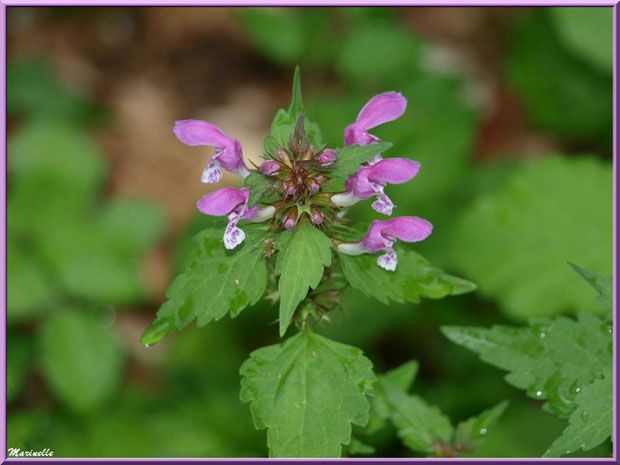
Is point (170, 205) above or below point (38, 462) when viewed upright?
below

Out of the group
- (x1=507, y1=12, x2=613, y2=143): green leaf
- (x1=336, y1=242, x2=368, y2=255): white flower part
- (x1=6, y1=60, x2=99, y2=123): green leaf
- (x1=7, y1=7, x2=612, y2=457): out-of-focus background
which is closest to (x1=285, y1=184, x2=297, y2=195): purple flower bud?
(x1=336, y1=242, x2=368, y2=255): white flower part

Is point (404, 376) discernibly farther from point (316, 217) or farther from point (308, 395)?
point (316, 217)

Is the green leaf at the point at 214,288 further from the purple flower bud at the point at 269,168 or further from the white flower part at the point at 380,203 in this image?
the white flower part at the point at 380,203

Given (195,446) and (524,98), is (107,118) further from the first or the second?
(524,98)

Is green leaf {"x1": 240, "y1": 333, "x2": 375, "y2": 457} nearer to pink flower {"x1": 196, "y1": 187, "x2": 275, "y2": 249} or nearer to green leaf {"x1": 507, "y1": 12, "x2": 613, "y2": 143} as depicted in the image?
pink flower {"x1": 196, "y1": 187, "x2": 275, "y2": 249}

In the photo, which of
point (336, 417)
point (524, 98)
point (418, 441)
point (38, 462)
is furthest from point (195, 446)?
point (524, 98)

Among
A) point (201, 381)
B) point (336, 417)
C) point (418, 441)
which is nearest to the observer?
point (336, 417)

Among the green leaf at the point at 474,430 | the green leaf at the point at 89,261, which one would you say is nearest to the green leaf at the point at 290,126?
the green leaf at the point at 474,430
